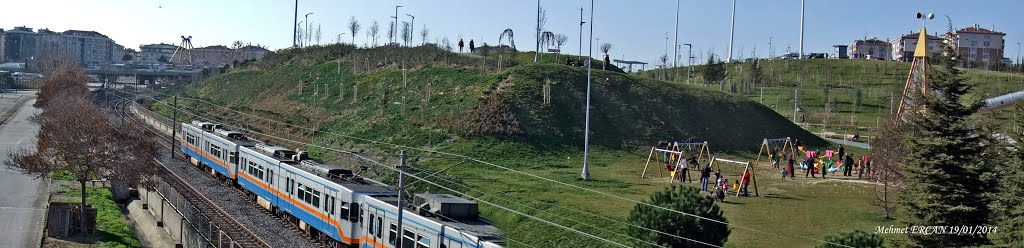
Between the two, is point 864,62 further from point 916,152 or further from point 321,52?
point 916,152

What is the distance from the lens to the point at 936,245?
2267cm

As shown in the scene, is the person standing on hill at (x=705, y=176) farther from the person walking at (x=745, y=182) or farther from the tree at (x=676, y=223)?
the tree at (x=676, y=223)

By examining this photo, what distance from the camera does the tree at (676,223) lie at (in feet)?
76.9

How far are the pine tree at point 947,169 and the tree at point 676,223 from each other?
446 centimetres

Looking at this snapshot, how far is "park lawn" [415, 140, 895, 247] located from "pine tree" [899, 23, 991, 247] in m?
5.23

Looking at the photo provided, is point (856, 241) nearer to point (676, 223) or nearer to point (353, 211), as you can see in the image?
point (676, 223)

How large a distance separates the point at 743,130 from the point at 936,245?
138 feet

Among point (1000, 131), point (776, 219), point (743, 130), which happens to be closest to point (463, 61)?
point (743, 130)

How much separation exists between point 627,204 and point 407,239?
12.0m

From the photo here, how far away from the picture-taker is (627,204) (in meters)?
35.5

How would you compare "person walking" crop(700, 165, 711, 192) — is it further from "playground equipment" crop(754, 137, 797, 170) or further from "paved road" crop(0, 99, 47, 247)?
"paved road" crop(0, 99, 47, 247)

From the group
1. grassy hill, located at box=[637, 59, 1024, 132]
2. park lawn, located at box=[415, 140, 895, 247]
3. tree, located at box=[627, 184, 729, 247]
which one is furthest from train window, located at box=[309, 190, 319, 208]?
grassy hill, located at box=[637, 59, 1024, 132]

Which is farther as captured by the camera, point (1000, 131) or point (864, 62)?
point (864, 62)

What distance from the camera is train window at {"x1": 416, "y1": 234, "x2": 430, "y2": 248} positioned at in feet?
80.6
